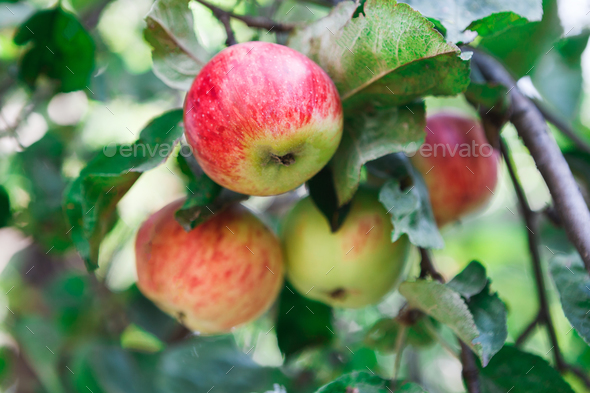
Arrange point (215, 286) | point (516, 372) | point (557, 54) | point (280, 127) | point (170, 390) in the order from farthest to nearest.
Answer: point (557, 54) < point (170, 390) < point (215, 286) < point (516, 372) < point (280, 127)

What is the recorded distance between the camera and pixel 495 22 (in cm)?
54

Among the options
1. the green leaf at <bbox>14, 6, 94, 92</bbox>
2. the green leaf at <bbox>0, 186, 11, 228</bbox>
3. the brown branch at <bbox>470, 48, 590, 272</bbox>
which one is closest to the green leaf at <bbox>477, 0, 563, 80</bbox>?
the brown branch at <bbox>470, 48, 590, 272</bbox>

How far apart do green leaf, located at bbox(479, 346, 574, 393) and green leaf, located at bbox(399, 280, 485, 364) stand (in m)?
0.13

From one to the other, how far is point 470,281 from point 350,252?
22 centimetres

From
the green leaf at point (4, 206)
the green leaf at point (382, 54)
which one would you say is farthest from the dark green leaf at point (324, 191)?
the green leaf at point (4, 206)

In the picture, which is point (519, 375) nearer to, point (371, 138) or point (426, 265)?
point (426, 265)

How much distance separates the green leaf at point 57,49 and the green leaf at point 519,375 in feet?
2.97

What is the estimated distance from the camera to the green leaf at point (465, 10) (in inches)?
20.8

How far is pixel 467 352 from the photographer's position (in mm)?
594

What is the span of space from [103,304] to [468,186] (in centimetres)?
94

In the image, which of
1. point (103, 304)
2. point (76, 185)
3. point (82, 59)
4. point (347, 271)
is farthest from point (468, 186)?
point (103, 304)

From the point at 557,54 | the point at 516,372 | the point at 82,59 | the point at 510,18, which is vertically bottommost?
the point at 557,54

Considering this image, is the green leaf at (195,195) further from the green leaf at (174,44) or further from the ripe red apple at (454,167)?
the ripe red apple at (454,167)

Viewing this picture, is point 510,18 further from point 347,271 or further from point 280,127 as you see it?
point 347,271
